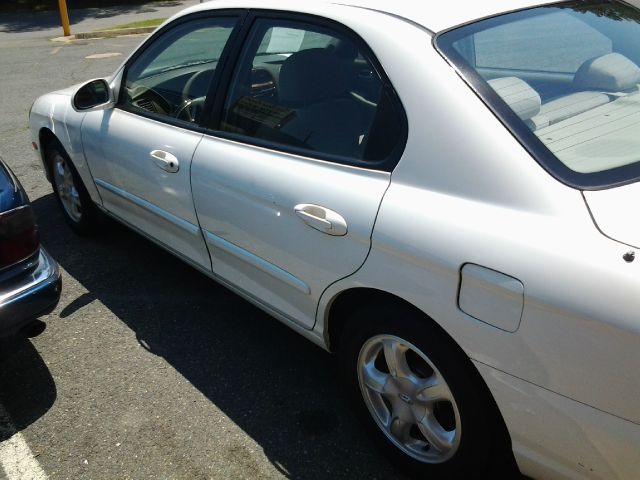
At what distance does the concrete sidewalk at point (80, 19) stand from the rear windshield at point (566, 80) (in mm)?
14902

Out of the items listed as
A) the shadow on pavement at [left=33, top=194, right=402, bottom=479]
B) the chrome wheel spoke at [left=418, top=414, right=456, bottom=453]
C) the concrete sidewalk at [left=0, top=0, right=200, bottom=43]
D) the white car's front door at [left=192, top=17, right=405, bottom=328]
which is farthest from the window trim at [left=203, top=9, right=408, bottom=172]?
the concrete sidewalk at [left=0, top=0, right=200, bottom=43]

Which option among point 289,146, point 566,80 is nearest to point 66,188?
point 289,146

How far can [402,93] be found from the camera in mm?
2207

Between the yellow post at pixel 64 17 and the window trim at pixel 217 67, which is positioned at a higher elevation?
the window trim at pixel 217 67

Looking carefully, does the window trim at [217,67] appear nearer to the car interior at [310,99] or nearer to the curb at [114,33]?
the car interior at [310,99]

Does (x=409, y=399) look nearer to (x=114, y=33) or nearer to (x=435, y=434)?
(x=435, y=434)

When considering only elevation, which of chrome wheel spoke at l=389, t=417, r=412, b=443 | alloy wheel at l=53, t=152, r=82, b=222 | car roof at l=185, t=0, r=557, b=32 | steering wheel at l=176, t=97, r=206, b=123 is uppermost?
car roof at l=185, t=0, r=557, b=32

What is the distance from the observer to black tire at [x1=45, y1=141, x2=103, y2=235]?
4340mm

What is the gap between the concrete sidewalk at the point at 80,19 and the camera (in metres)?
16.4

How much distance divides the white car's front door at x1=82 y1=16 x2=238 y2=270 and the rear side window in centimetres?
22

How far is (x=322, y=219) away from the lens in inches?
92.4

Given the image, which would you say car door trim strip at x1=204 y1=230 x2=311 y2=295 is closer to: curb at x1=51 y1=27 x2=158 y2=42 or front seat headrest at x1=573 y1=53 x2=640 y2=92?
front seat headrest at x1=573 y1=53 x2=640 y2=92

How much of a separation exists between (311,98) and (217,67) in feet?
2.00

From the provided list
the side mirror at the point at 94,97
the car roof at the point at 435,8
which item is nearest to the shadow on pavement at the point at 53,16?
the side mirror at the point at 94,97
